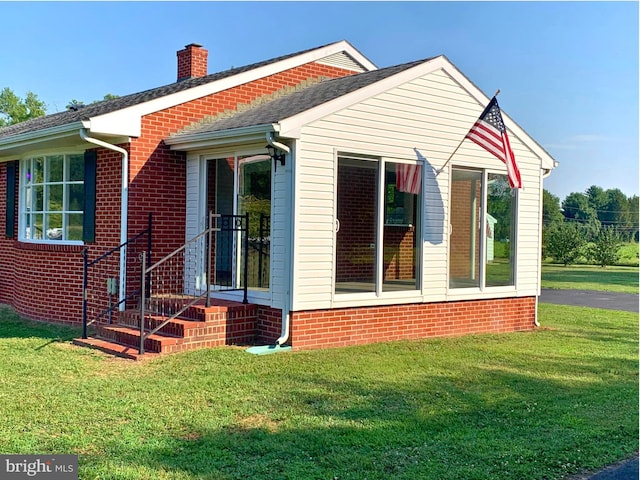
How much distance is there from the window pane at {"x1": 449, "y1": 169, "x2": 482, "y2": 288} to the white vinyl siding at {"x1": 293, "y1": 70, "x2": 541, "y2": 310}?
0.18m

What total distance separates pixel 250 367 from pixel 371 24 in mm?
6863

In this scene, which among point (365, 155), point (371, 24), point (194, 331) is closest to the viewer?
point (194, 331)

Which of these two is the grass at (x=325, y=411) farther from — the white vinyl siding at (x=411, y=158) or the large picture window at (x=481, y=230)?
→ the large picture window at (x=481, y=230)

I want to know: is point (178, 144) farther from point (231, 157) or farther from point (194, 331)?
point (194, 331)

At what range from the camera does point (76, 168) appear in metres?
10.5

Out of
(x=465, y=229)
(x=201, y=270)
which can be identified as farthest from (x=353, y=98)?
(x=201, y=270)

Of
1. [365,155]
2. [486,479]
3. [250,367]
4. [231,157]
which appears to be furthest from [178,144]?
[486,479]

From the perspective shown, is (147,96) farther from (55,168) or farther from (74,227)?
(74,227)

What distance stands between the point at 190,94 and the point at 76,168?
2.30 m

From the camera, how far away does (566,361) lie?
8.45 meters

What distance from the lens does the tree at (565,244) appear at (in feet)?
128

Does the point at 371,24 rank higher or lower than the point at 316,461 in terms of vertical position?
higher

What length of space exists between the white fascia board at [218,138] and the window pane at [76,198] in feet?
6.04

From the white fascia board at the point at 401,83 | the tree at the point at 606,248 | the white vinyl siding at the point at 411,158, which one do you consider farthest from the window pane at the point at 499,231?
the tree at the point at 606,248
